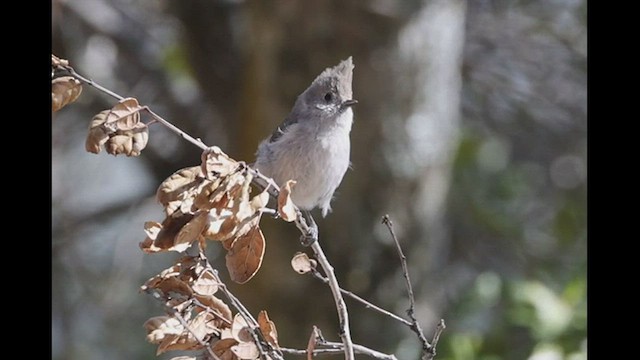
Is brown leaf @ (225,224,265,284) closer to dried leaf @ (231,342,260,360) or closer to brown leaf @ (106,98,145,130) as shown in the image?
dried leaf @ (231,342,260,360)

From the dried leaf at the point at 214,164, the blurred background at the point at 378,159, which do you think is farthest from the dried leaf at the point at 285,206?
the blurred background at the point at 378,159

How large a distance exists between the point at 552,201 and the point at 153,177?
8.84 feet

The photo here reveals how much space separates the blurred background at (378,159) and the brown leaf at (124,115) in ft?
8.45

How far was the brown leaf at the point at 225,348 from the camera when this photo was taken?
6.31 feet

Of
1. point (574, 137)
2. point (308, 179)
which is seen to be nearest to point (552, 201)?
point (574, 137)

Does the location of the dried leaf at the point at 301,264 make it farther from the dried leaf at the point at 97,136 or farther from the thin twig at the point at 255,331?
the dried leaf at the point at 97,136

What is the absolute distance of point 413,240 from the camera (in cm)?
488

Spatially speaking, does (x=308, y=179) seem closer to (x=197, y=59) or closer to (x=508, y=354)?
(x=508, y=354)

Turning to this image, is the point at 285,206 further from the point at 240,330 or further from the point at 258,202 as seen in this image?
the point at 240,330

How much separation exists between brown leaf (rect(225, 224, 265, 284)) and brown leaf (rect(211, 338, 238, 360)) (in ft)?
0.42

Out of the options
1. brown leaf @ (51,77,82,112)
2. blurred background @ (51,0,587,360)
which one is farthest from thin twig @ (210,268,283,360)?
blurred background @ (51,0,587,360)
